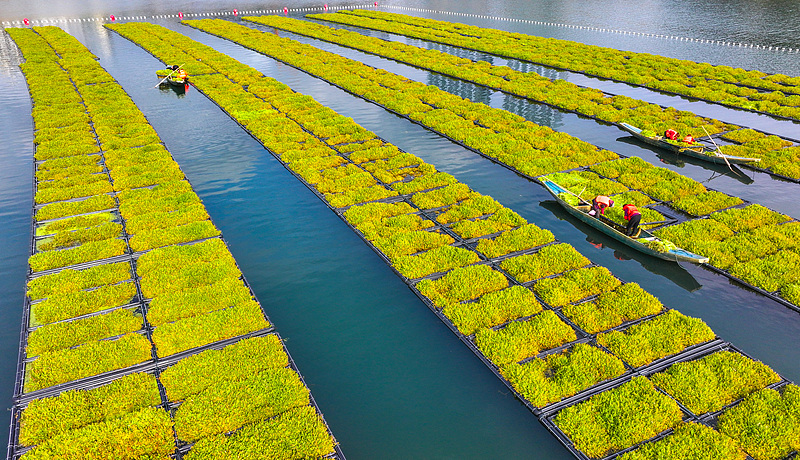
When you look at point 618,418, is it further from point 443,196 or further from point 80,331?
point 80,331

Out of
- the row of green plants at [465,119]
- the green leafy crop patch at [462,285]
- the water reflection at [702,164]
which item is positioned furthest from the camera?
the row of green plants at [465,119]

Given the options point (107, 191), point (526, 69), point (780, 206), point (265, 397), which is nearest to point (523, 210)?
point (780, 206)

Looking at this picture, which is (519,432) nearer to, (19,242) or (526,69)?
(19,242)

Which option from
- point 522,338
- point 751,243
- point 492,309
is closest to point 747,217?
point 751,243

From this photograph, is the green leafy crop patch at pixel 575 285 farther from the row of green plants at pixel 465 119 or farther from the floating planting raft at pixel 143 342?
the row of green plants at pixel 465 119

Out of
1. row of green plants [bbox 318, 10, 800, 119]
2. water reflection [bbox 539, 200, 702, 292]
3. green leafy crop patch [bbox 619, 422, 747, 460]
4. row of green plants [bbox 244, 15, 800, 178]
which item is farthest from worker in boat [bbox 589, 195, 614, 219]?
row of green plants [bbox 318, 10, 800, 119]

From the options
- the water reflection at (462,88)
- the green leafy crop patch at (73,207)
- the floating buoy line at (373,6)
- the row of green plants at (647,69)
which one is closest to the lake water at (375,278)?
the water reflection at (462,88)

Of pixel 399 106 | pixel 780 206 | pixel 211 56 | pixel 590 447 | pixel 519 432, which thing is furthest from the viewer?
pixel 211 56
